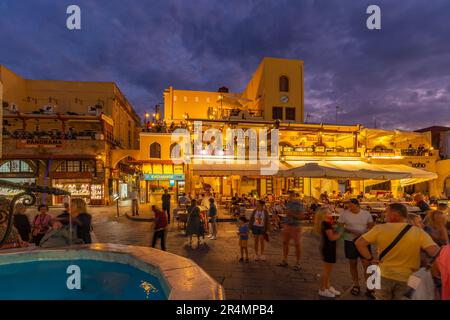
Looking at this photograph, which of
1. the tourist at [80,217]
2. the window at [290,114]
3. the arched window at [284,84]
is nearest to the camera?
the tourist at [80,217]

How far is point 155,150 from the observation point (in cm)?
2550

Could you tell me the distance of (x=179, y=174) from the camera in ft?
84.1

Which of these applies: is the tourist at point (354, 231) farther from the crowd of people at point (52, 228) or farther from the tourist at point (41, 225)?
the tourist at point (41, 225)

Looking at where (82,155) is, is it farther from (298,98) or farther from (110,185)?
(298,98)

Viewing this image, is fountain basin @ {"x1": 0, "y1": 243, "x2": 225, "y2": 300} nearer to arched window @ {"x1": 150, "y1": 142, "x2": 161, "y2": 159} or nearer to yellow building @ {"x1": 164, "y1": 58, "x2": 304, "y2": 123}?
yellow building @ {"x1": 164, "y1": 58, "x2": 304, "y2": 123}

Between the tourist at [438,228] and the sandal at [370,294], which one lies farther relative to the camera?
the sandal at [370,294]

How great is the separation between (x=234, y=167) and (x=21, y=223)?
1139 cm

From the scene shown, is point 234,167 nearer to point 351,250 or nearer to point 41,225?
point 41,225

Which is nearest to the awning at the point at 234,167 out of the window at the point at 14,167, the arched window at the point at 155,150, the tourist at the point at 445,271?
the arched window at the point at 155,150

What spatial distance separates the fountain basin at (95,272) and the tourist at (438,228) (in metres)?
3.81

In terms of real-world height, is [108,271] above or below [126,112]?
below

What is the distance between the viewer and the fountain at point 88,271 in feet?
17.1

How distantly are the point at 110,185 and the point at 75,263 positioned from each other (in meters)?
18.5
